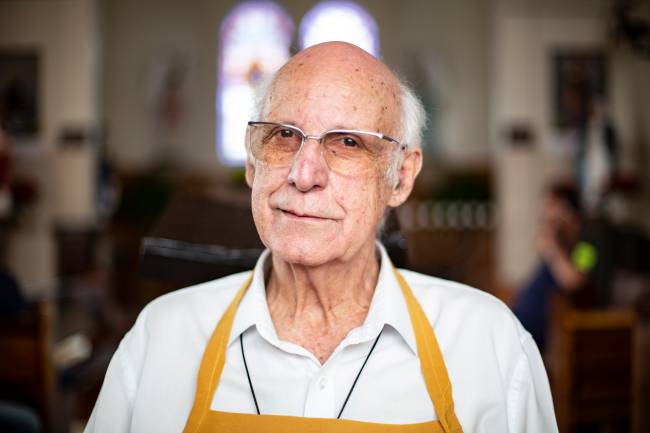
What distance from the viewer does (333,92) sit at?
4.55 feet

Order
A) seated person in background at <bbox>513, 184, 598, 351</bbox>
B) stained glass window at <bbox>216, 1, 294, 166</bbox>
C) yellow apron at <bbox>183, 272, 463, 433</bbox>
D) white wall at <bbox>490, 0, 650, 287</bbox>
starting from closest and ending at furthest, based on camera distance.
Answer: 1. yellow apron at <bbox>183, 272, 463, 433</bbox>
2. seated person in background at <bbox>513, 184, 598, 351</bbox>
3. white wall at <bbox>490, 0, 650, 287</bbox>
4. stained glass window at <bbox>216, 1, 294, 166</bbox>

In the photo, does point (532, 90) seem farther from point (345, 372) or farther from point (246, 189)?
point (345, 372)

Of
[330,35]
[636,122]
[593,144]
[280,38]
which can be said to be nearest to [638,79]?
[636,122]

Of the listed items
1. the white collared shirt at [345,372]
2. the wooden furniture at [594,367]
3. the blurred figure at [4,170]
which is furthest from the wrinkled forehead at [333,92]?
the blurred figure at [4,170]

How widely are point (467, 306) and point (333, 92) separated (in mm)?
537

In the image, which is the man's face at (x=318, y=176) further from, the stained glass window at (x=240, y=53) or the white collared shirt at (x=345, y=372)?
the stained glass window at (x=240, y=53)

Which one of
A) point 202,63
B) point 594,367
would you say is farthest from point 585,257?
point 202,63

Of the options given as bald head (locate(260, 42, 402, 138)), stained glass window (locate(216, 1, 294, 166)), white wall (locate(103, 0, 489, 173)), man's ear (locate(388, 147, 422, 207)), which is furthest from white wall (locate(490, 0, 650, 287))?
bald head (locate(260, 42, 402, 138))

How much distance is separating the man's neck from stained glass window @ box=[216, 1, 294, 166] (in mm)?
11503

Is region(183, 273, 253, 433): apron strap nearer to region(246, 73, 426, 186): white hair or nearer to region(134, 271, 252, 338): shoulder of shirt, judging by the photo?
region(134, 271, 252, 338): shoulder of shirt

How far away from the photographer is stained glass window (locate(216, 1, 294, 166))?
12969mm

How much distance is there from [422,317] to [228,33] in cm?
1238

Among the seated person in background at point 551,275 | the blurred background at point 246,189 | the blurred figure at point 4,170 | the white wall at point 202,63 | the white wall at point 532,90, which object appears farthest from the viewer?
the white wall at point 202,63

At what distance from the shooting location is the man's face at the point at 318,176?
1386mm
